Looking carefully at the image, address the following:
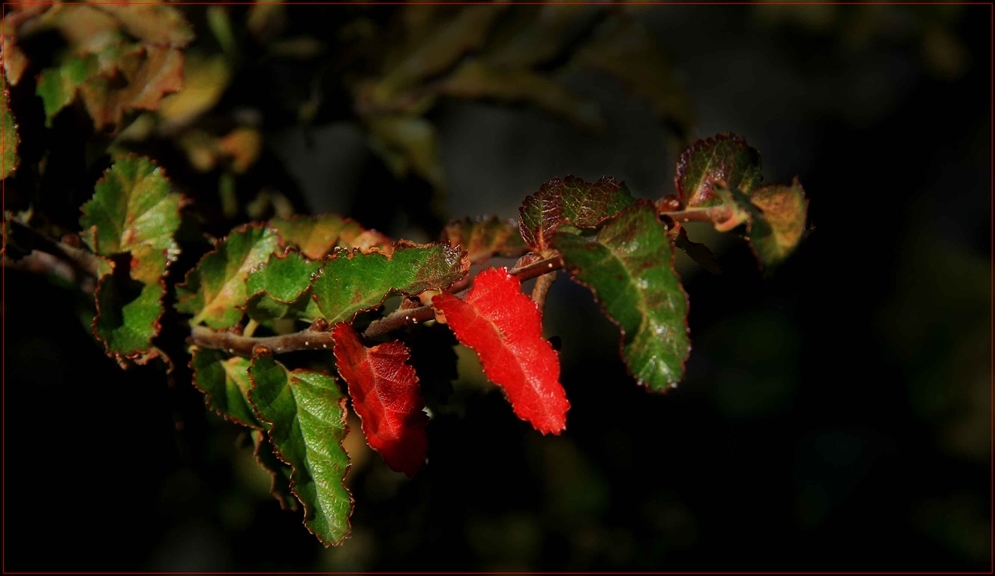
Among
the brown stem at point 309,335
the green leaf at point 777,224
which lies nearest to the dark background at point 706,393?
the brown stem at point 309,335

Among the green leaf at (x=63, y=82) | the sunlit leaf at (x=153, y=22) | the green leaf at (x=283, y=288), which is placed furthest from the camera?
the sunlit leaf at (x=153, y=22)

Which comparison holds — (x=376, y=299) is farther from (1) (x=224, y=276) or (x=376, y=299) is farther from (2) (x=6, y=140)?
(2) (x=6, y=140)

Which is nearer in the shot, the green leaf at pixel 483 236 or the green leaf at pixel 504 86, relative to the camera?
the green leaf at pixel 483 236

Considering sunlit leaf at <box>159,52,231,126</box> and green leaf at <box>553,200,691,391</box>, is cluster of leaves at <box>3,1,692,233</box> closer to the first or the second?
sunlit leaf at <box>159,52,231,126</box>

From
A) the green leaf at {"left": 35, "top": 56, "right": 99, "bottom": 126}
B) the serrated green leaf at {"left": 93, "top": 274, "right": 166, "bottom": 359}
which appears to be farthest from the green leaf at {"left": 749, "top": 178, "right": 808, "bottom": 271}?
the green leaf at {"left": 35, "top": 56, "right": 99, "bottom": 126}

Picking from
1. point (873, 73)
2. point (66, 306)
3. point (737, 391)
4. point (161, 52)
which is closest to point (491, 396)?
point (161, 52)

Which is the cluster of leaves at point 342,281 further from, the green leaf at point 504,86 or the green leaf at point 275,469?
the green leaf at point 504,86

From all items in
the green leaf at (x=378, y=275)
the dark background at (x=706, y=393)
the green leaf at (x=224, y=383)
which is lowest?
the dark background at (x=706, y=393)
